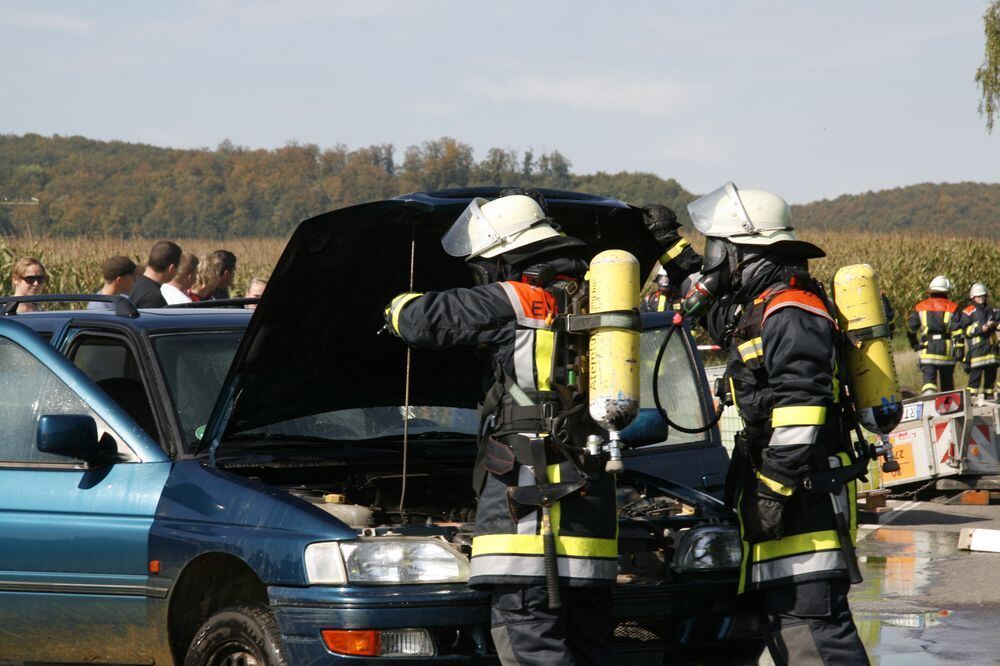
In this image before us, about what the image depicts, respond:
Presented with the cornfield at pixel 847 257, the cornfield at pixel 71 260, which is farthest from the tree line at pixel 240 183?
the cornfield at pixel 71 260

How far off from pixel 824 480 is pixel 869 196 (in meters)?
108

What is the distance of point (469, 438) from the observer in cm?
606

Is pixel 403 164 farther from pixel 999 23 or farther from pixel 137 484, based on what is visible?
pixel 137 484

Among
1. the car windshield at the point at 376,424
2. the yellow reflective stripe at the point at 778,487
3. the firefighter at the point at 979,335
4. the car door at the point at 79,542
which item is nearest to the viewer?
the yellow reflective stripe at the point at 778,487

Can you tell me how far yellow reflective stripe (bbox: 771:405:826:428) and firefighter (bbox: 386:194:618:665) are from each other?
612 millimetres

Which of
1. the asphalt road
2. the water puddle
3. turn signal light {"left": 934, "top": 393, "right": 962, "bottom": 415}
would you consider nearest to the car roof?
the asphalt road

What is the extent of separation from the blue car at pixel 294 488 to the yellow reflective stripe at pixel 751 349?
27 cm

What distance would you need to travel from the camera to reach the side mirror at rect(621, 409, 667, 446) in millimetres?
5668

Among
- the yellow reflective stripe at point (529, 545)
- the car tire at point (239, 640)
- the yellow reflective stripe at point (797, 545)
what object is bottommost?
the car tire at point (239, 640)

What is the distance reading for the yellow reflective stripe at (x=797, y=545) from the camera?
458 centimetres

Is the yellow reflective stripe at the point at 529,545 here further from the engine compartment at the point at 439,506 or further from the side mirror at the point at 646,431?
the side mirror at the point at 646,431

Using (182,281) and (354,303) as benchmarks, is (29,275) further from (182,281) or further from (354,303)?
(354,303)

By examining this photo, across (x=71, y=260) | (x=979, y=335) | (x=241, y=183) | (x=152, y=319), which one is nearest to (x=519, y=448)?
(x=152, y=319)

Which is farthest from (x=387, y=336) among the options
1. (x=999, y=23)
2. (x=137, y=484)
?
(x=999, y=23)
